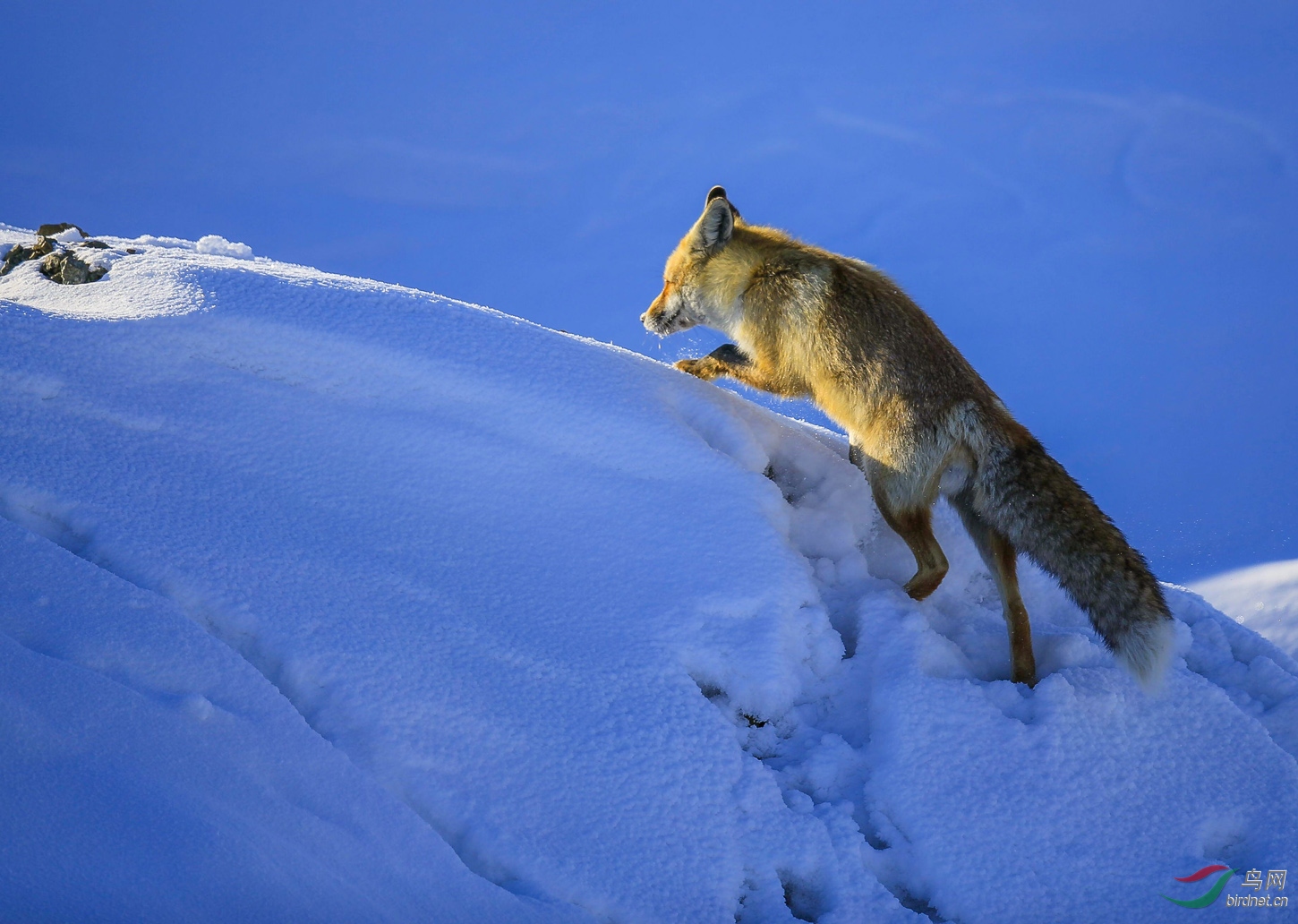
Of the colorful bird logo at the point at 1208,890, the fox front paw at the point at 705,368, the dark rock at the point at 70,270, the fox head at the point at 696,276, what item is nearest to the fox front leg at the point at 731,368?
the fox front paw at the point at 705,368

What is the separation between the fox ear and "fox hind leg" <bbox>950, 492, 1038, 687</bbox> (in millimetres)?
2412

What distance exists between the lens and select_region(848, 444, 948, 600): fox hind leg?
421 cm

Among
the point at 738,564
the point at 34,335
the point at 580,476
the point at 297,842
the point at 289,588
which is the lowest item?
the point at 297,842

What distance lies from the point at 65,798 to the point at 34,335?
2.63 m

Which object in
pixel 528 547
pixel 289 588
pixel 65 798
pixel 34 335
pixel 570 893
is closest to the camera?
pixel 65 798

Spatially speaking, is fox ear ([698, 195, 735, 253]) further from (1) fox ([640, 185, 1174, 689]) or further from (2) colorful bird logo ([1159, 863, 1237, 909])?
(2) colorful bird logo ([1159, 863, 1237, 909])

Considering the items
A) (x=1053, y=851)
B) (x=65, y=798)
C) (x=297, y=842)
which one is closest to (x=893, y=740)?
(x=1053, y=851)

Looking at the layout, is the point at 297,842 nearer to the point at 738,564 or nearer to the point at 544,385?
the point at 738,564

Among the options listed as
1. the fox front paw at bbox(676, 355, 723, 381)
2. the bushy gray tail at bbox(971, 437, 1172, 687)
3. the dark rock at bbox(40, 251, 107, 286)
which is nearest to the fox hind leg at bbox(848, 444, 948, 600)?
the bushy gray tail at bbox(971, 437, 1172, 687)

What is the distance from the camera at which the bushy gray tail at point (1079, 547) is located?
11.5ft

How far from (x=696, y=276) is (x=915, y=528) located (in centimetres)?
245

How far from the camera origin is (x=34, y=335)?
406cm

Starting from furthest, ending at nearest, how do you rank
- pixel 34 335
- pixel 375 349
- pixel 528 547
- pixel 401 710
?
pixel 375 349, pixel 34 335, pixel 528 547, pixel 401 710

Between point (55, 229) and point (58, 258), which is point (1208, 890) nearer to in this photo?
point (58, 258)
